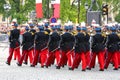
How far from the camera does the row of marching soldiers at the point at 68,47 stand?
27781mm

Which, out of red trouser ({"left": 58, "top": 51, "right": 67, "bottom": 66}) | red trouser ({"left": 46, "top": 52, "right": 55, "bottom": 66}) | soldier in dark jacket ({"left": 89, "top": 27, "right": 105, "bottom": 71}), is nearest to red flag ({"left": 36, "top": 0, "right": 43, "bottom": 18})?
red trouser ({"left": 46, "top": 52, "right": 55, "bottom": 66})

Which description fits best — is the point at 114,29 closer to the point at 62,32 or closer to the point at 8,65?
the point at 62,32

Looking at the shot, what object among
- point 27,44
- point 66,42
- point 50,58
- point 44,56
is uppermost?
point 66,42

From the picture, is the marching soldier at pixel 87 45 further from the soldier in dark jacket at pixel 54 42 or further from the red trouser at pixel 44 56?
the red trouser at pixel 44 56

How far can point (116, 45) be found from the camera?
1117 inches

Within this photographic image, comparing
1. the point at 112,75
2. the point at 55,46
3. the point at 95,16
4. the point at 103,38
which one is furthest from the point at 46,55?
the point at 95,16

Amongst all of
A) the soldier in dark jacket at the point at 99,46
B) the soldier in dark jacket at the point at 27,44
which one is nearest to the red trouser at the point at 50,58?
the soldier in dark jacket at the point at 27,44

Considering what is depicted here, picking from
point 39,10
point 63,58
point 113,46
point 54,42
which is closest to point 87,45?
point 113,46

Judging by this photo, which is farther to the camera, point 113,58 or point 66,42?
point 113,58

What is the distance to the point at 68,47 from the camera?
28.1m

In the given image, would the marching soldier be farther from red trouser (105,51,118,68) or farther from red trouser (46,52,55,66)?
red trouser (46,52,55,66)

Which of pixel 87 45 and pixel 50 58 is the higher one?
pixel 87 45

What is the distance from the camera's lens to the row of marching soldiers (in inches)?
1094

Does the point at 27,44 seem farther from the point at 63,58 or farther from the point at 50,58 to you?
the point at 63,58
